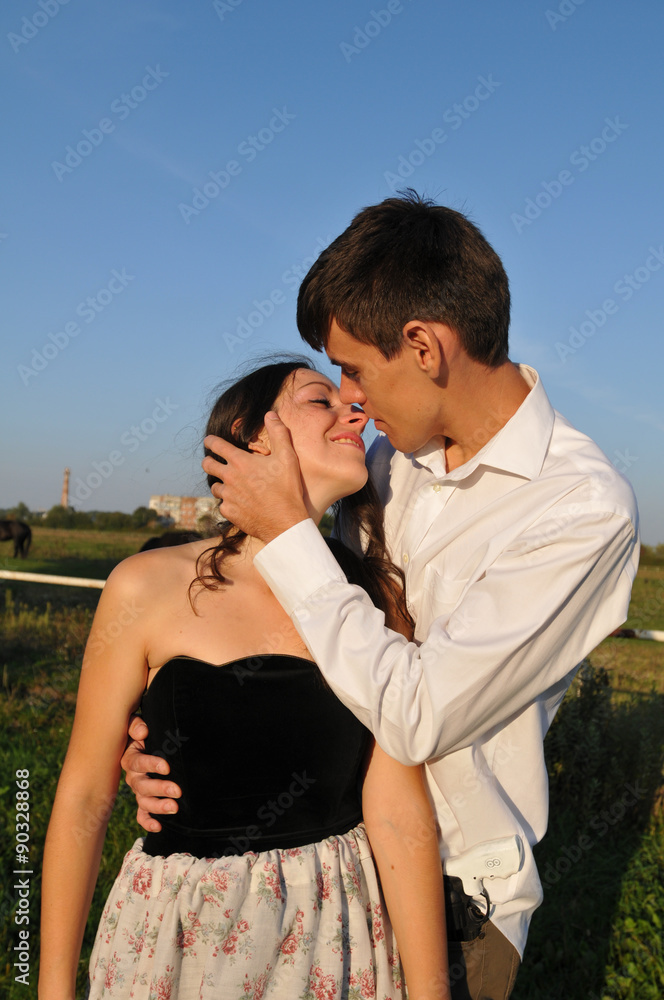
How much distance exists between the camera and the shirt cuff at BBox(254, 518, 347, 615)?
1.90 metres

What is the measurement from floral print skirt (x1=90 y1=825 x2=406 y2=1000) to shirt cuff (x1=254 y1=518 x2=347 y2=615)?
2.33ft

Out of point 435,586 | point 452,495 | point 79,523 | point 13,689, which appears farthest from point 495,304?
point 79,523

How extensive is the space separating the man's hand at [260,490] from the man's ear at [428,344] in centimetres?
53

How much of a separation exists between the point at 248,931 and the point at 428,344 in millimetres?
1742

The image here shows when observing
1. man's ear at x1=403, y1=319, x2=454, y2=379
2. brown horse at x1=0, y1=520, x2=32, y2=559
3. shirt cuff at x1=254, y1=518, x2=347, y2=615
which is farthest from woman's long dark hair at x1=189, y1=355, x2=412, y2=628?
brown horse at x1=0, y1=520, x2=32, y2=559

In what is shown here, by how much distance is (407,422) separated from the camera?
7.95ft

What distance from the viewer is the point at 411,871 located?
1976mm

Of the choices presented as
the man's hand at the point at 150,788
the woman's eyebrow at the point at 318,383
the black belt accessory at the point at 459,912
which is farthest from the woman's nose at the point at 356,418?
the black belt accessory at the point at 459,912

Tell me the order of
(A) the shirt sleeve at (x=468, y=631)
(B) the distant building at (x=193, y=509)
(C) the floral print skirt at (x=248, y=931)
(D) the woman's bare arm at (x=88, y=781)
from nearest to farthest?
(A) the shirt sleeve at (x=468, y=631)
(C) the floral print skirt at (x=248, y=931)
(D) the woman's bare arm at (x=88, y=781)
(B) the distant building at (x=193, y=509)

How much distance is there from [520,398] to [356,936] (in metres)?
1.69

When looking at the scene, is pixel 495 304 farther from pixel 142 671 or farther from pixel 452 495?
pixel 142 671

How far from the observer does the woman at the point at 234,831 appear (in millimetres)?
1896

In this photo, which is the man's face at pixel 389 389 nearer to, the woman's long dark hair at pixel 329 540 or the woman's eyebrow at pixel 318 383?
the woman's eyebrow at pixel 318 383

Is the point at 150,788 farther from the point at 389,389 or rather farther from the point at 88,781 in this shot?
the point at 389,389
